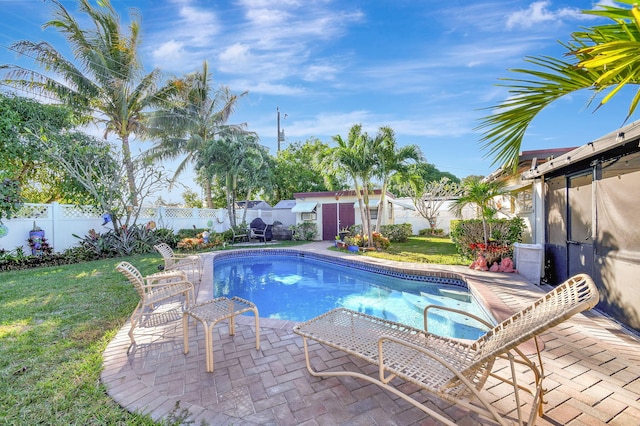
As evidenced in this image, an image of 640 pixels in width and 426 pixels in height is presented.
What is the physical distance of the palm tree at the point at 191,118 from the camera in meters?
18.4

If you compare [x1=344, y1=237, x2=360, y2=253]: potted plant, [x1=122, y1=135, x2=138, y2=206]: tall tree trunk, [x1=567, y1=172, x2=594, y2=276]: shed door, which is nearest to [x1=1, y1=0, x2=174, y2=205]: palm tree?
[x1=122, y1=135, x2=138, y2=206]: tall tree trunk

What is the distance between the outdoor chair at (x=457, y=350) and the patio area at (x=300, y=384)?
187 mm

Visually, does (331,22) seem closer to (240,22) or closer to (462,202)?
(240,22)

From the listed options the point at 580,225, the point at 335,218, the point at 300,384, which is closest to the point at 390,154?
the point at 335,218

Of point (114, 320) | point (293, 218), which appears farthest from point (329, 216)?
point (114, 320)

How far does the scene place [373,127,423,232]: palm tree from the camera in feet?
45.5

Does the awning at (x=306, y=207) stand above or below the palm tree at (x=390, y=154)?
below

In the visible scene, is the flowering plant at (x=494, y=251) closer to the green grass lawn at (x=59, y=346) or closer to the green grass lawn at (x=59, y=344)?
the green grass lawn at (x=59, y=344)

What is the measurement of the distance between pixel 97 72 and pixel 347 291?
17080mm

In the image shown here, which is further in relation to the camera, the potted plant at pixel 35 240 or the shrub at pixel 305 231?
the shrub at pixel 305 231

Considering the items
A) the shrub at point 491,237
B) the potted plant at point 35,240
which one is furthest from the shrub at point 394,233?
the potted plant at point 35,240

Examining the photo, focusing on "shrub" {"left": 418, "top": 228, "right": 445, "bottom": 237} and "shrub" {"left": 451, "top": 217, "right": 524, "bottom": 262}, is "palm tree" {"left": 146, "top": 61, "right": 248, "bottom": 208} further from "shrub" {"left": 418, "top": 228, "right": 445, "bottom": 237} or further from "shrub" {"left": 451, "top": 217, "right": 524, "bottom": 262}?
"shrub" {"left": 418, "top": 228, "right": 445, "bottom": 237}

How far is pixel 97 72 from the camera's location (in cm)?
1517

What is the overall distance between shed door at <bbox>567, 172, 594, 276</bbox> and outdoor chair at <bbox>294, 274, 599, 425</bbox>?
13.1 feet
